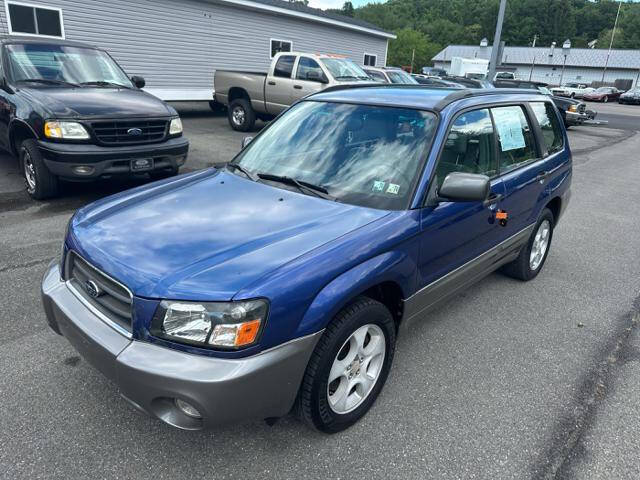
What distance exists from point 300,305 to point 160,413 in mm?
756

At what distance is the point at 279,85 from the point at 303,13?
7.91m

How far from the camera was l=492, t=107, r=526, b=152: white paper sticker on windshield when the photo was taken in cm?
364

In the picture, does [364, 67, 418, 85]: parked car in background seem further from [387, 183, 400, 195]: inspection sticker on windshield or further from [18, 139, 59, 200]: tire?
[387, 183, 400, 195]: inspection sticker on windshield

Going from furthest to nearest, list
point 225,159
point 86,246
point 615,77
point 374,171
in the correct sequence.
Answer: point 615,77 → point 225,159 → point 374,171 → point 86,246

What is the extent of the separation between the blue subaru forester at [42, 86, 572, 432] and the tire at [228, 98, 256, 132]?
9217 millimetres

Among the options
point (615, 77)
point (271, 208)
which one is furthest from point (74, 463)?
point (615, 77)

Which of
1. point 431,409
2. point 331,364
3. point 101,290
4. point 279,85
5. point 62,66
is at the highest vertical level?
point 62,66

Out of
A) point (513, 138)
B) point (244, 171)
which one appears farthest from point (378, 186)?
point (513, 138)

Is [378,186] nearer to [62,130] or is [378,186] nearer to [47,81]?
[62,130]

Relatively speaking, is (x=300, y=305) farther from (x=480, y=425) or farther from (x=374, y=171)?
(x=480, y=425)

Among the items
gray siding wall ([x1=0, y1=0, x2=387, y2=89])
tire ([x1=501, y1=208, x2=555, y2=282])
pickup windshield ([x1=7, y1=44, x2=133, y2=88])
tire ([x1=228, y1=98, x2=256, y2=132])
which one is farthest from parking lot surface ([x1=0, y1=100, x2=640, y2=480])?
gray siding wall ([x1=0, y1=0, x2=387, y2=89])

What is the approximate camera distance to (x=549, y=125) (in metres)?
4.52

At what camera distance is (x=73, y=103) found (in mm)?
5844

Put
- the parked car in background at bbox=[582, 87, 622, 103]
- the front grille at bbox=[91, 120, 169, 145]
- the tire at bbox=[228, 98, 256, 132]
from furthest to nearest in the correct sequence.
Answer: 1. the parked car in background at bbox=[582, 87, 622, 103]
2. the tire at bbox=[228, 98, 256, 132]
3. the front grille at bbox=[91, 120, 169, 145]
